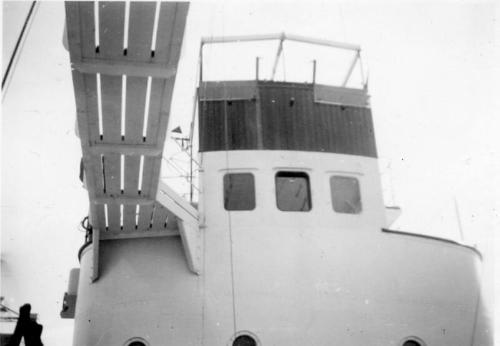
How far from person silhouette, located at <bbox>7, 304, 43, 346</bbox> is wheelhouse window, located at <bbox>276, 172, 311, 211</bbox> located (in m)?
5.13

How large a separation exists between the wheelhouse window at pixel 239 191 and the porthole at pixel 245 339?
251cm

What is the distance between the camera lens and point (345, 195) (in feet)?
37.3

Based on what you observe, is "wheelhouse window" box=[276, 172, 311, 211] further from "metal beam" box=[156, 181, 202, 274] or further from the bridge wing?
the bridge wing

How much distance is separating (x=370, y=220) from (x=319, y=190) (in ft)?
4.09

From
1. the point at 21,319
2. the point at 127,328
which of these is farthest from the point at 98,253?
the point at 21,319

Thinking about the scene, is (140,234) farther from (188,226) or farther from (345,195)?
(345,195)

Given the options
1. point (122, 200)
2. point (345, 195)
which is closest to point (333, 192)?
point (345, 195)

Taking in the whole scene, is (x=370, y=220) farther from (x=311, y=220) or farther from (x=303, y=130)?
(x=303, y=130)

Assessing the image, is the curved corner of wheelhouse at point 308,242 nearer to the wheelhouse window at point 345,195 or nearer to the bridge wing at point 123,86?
the wheelhouse window at point 345,195

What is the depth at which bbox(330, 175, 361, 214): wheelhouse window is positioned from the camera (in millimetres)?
11250

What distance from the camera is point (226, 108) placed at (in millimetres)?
11758

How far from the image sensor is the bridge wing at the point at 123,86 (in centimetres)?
A: 500

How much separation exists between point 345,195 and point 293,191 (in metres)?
1.17

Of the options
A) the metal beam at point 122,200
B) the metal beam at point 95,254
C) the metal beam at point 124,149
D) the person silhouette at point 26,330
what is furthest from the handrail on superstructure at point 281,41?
the person silhouette at point 26,330
